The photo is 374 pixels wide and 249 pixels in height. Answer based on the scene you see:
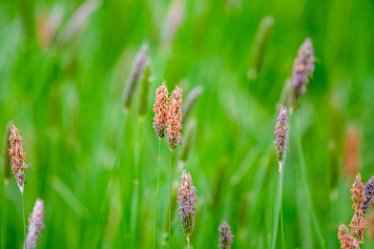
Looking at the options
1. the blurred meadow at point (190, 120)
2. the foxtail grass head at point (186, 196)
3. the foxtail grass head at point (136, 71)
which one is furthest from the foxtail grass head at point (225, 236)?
the foxtail grass head at point (136, 71)

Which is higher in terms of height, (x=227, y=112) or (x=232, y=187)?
(x=227, y=112)

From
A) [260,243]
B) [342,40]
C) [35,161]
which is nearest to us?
[260,243]

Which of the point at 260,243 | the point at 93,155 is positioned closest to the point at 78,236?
the point at 93,155

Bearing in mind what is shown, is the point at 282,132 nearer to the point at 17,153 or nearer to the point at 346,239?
the point at 346,239

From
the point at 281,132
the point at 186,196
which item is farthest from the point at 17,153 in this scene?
the point at 281,132

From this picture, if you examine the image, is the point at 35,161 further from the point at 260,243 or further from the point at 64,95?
the point at 260,243

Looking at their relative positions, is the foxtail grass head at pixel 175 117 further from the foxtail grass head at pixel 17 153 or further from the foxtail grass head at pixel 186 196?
the foxtail grass head at pixel 17 153

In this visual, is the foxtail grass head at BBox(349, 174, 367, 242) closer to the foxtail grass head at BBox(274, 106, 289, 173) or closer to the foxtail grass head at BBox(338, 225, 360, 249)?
the foxtail grass head at BBox(338, 225, 360, 249)
